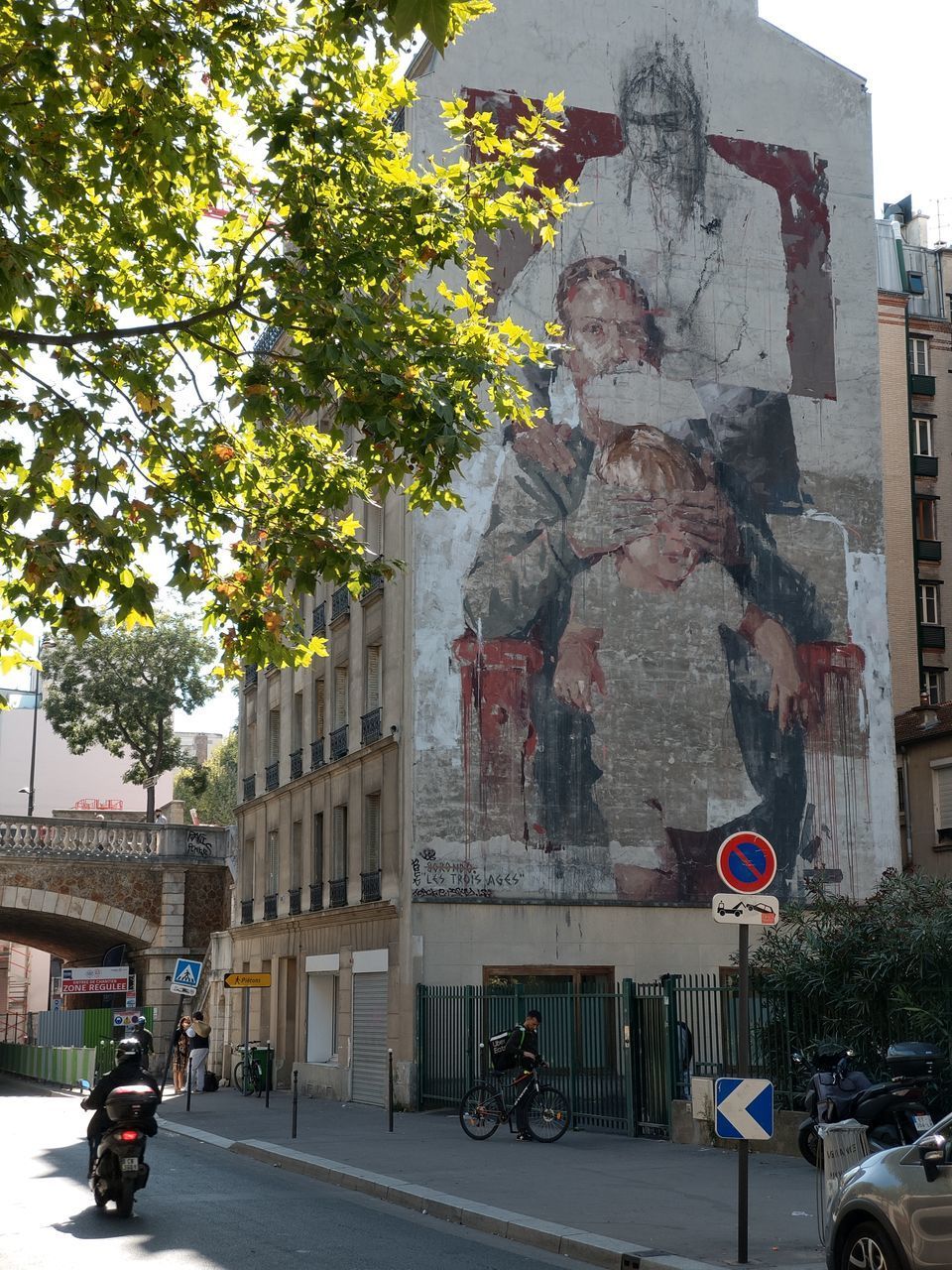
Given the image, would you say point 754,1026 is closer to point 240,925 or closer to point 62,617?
point 62,617

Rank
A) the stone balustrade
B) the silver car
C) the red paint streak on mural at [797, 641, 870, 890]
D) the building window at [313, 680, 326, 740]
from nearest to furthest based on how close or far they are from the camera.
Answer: the silver car, the red paint streak on mural at [797, 641, 870, 890], the building window at [313, 680, 326, 740], the stone balustrade

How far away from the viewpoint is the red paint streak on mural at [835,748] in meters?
31.8

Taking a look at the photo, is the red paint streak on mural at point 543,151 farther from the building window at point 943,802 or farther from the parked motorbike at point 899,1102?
the parked motorbike at point 899,1102

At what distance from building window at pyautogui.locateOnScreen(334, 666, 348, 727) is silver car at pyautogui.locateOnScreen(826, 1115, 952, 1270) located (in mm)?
26298

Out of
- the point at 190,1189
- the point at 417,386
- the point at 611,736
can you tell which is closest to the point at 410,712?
the point at 611,736

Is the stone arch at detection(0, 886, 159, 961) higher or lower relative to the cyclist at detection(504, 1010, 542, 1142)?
higher

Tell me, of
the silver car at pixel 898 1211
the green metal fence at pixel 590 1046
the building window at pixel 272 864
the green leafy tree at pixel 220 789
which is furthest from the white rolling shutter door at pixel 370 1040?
the green leafy tree at pixel 220 789

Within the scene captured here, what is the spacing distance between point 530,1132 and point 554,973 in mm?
8985

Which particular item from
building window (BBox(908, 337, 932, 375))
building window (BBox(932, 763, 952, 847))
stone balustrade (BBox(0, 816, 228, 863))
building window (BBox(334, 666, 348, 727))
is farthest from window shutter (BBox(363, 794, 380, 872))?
building window (BBox(908, 337, 932, 375))

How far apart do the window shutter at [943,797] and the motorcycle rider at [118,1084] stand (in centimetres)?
2726

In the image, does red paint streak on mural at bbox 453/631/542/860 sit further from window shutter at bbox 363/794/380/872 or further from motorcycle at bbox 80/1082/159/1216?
motorcycle at bbox 80/1082/159/1216

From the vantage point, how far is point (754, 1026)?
60.1ft

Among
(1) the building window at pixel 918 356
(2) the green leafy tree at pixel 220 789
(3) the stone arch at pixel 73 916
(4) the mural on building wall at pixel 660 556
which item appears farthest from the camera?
(2) the green leafy tree at pixel 220 789

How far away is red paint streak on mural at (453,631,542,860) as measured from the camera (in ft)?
95.0
